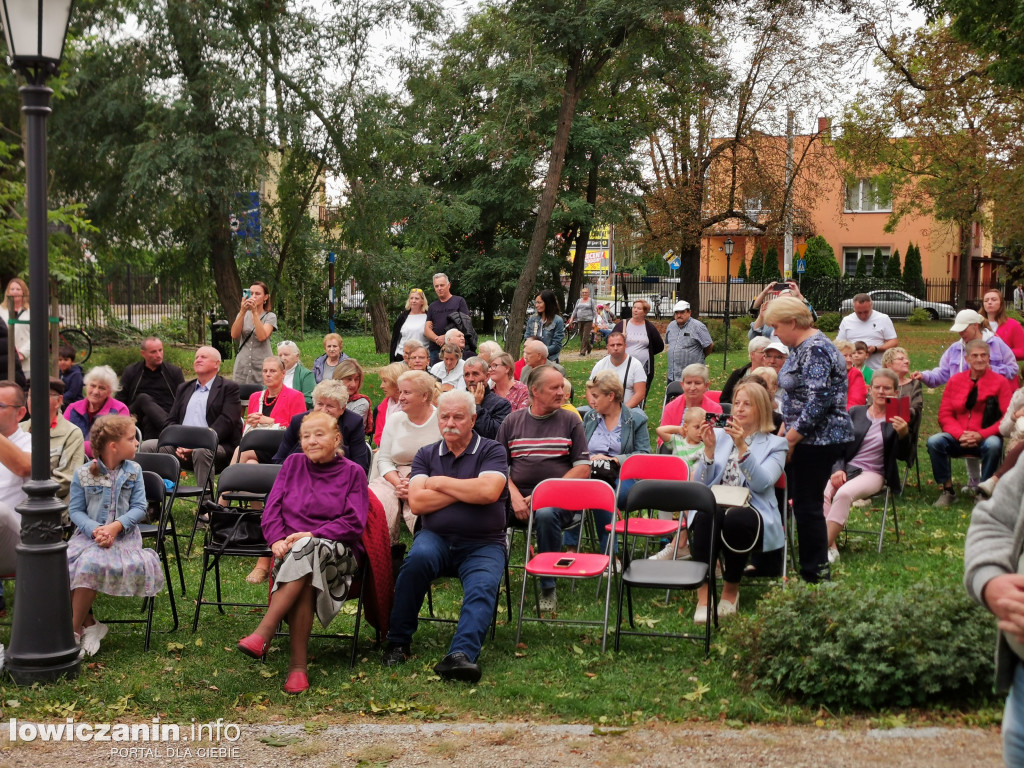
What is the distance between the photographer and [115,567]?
19.7ft

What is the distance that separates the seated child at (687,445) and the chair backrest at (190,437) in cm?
381

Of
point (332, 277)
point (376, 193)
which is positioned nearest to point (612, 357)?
point (376, 193)

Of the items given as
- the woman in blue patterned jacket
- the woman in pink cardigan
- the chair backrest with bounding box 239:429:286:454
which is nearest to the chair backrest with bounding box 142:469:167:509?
the chair backrest with bounding box 239:429:286:454

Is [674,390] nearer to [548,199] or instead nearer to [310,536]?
[310,536]

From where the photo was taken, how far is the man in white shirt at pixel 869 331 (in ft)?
Answer: 37.2

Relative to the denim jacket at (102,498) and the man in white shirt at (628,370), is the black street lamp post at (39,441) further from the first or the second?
the man in white shirt at (628,370)

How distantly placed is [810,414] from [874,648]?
1.82 meters

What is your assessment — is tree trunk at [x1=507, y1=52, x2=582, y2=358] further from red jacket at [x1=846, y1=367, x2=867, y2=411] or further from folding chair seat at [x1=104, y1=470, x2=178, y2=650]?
folding chair seat at [x1=104, y1=470, x2=178, y2=650]

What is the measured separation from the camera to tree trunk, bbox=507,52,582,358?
1596 cm

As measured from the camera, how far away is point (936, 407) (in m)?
16.2

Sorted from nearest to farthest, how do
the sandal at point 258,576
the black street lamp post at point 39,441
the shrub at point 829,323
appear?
the black street lamp post at point 39,441
the sandal at point 258,576
the shrub at point 829,323

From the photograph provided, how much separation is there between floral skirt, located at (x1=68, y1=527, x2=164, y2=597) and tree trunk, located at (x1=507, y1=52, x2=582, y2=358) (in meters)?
10.7

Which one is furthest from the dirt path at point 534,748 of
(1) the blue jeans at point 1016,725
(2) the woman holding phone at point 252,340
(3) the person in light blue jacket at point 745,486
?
(2) the woman holding phone at point 252,340

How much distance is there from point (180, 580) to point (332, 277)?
11642 millimetres
